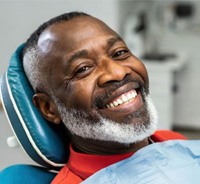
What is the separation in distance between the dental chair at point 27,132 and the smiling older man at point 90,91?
0.04 metres

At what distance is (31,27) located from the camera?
196 centimetres

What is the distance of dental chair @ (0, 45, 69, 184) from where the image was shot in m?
1.14

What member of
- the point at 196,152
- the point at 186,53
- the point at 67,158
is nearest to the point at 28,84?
the point at 67,158

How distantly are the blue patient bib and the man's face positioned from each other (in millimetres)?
120

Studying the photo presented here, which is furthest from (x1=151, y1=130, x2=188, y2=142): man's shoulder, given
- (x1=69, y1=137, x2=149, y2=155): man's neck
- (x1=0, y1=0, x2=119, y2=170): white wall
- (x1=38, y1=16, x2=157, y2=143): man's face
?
(x1=0, y1=0, x2=119, y2=170): white wall

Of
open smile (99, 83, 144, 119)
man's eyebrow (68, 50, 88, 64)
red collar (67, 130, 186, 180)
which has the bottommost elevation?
red collar (67, 130, 186, 180)

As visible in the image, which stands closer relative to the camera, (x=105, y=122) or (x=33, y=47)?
(x=105, y=122)

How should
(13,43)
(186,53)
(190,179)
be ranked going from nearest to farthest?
(190,179) < (13,43) < (186,53)

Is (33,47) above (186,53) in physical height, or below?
above

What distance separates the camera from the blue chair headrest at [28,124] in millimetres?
1141

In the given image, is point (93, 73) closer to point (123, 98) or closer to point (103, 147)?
point (123, 98)

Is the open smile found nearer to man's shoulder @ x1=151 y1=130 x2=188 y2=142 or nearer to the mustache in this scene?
the mustache

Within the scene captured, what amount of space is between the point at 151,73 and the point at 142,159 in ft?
5.89

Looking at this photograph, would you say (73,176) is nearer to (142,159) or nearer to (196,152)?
(142,159)
